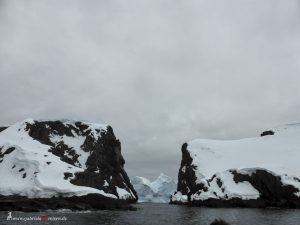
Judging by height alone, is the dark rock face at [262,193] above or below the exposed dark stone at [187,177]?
below

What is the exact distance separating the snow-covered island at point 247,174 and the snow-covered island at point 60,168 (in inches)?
1205

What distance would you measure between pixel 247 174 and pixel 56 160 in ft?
202

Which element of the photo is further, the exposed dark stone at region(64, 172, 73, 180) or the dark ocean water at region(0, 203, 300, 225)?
the exposed dark stone at region(64, 172, 73, 180)

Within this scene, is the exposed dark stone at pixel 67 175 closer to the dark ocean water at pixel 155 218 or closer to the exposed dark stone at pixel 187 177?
the dark ocean water at pixel 155 218

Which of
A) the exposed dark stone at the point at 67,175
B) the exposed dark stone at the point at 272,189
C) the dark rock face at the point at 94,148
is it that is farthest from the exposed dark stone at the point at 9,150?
the exposed dark stone at the point at 272,189

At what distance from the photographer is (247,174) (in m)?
141

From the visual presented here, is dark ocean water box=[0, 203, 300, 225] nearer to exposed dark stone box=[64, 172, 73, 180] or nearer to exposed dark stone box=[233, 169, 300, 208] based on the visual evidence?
exposed dark stone box=[64, 172, 73, 180]

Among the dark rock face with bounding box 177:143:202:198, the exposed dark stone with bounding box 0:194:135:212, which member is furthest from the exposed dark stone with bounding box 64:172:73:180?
the dark rock face with bounding box 177:143:202:198

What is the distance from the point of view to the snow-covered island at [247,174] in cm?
13175

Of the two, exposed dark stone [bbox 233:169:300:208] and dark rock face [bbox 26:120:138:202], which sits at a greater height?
dark rock face [bbox 26:120:138:202]

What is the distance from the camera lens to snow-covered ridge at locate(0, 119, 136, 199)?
108 metres

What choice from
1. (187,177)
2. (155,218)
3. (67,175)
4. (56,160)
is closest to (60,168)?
(67,175)

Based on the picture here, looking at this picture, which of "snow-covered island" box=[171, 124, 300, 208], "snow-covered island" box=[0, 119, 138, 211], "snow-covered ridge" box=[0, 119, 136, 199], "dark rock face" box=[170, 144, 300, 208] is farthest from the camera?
"snow-covered island" box=[171, 124, 300, 208]

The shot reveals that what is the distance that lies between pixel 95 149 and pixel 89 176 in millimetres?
37240
